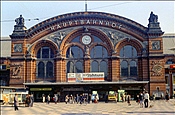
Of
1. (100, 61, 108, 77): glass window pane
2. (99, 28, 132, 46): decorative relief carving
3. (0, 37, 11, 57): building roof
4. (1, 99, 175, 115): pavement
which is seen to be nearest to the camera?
(1, 99, 175, 115): pavement

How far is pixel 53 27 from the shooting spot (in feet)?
172

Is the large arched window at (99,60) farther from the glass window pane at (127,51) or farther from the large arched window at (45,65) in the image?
the large arched window at (45,65)

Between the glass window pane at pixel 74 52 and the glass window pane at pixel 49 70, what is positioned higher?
the glass window pane at pixel 74 52

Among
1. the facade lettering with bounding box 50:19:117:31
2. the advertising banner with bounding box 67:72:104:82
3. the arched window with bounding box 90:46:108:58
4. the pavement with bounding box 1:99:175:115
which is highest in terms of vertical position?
the facade lettering with bounding box 50:19:117:31

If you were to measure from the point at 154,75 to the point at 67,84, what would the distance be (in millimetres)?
14375

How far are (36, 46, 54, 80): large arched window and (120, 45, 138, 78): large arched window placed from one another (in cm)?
1205

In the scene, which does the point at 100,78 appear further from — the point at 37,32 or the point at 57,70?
the point at 37,32

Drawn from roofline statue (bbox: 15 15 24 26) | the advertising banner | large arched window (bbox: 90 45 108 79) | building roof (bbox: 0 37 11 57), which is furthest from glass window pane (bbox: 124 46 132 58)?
building roof (bbox: 0 37 11 57)

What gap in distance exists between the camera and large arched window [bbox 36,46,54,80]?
172ft

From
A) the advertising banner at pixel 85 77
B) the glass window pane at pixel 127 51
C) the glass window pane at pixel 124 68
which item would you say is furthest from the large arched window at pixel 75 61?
the glass window pane at pixel 127 51

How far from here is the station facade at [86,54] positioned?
50250mm

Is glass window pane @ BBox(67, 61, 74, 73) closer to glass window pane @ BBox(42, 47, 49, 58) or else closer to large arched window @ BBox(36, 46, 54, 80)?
large arched window @ BBox(36, 46, 54, 80)

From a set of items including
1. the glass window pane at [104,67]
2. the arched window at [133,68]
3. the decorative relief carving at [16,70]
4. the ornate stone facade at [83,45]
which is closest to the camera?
the ornate stone facade at [83,45]

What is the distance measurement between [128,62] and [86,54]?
7260 millimetres
